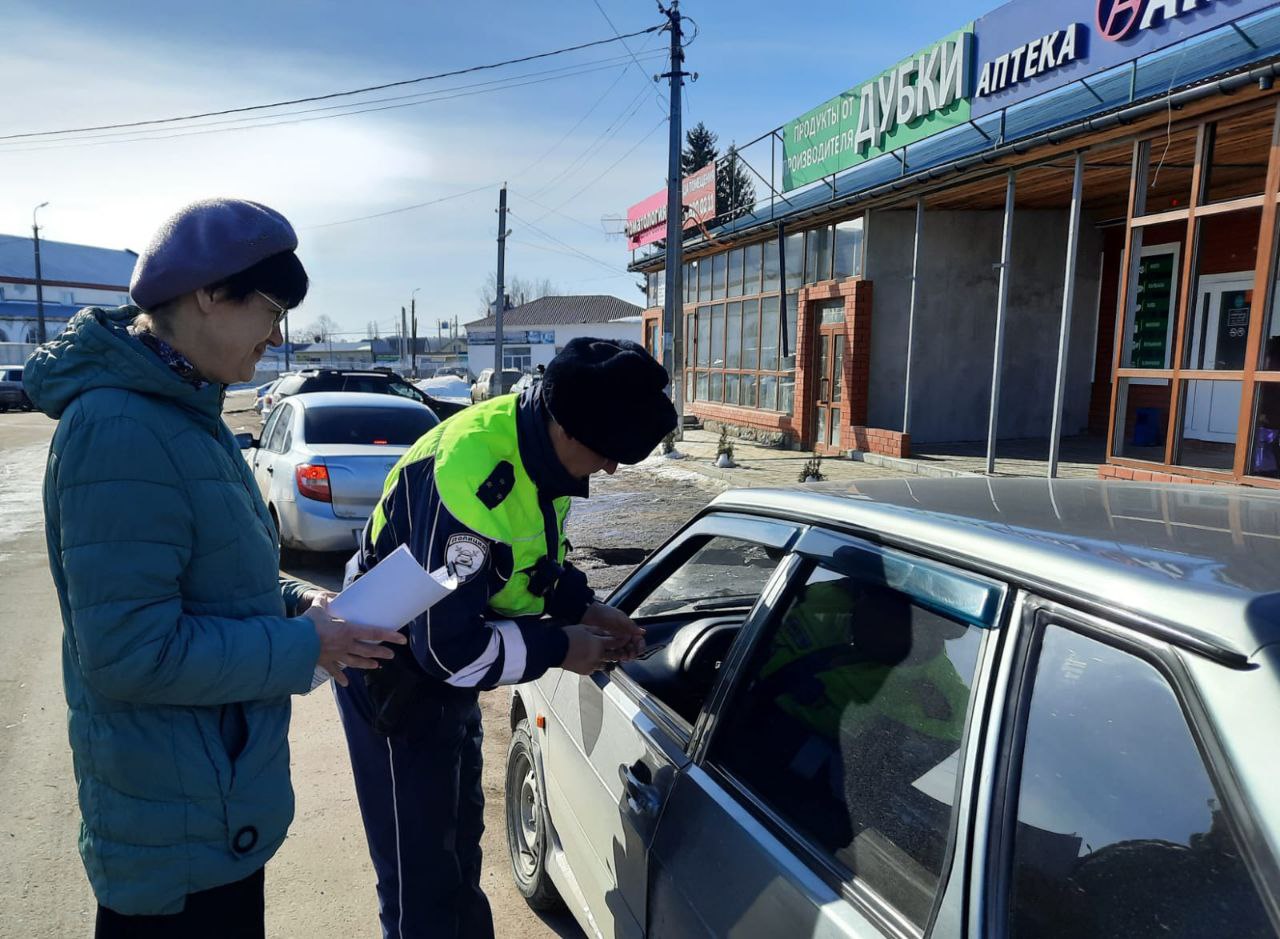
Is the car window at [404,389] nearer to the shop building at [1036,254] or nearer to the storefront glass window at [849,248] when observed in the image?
the shop building at [1036,254]

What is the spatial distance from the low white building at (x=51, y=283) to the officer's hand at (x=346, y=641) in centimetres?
6774

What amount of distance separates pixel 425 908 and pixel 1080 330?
48.4ft

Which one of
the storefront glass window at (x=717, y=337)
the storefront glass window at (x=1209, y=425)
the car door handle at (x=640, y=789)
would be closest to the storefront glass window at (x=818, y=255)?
the storefront glass window at (x=717, y=337)

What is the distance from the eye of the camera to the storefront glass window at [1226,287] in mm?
9727

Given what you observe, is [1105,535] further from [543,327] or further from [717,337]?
[543,327]

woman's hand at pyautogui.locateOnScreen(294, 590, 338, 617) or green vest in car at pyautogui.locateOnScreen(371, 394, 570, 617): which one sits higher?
green vest in car at pyautogui.locateOnScreen(371, 394, 570, 617)

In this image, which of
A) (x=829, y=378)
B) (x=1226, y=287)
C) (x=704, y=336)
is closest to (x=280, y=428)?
(x=829, y=378)

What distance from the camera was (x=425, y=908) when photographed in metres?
2.02

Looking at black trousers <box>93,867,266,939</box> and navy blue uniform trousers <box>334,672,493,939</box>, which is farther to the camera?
navy blue uniform trousers <box>334,672,493,939</box>

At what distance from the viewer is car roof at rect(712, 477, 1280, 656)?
39.9 inches

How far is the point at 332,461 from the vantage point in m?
7.04

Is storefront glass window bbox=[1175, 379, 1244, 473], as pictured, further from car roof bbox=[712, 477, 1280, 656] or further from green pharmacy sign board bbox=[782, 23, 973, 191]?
car roof bbox=[712, 477, 1280, 656]

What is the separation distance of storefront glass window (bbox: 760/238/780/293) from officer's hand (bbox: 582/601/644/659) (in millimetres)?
14682

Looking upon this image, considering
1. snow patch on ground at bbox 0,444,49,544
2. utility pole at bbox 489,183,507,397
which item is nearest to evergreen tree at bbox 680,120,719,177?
utility pole at bbox 489,183,507,397
